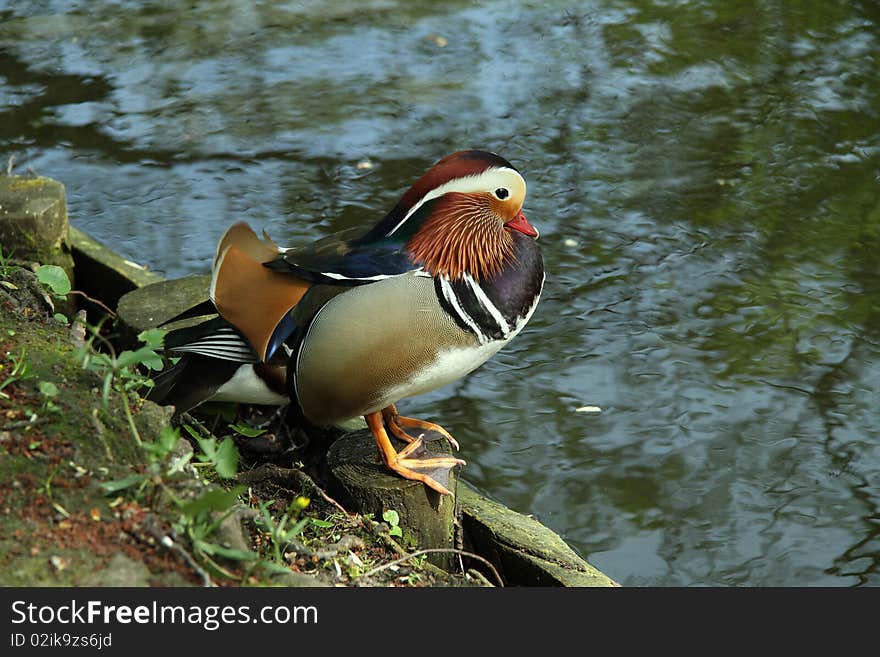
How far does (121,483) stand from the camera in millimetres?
1975

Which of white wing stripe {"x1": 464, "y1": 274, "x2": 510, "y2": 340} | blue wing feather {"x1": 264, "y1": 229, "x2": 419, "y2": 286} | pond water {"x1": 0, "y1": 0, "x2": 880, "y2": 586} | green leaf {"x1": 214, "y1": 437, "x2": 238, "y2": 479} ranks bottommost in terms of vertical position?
pond water {"x1": 0, "y1": 0, "x2": 880, "y2": 586}

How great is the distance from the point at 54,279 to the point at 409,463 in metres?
1.15

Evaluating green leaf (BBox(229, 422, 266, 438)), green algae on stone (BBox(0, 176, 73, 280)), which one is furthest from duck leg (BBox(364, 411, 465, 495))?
green algae on stone (BBox(0, 176, 73, 280))

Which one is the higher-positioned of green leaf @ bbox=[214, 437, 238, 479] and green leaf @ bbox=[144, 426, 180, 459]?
green leaf @ bbox=[144, 426, 180, 459]

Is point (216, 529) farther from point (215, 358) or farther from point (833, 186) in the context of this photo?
point (833, 186)

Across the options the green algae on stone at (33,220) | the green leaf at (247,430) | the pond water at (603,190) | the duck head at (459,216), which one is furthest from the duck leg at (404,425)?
the green algae on stone at (33,220)

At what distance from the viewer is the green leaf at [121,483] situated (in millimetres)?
1966

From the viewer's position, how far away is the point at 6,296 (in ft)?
9.70

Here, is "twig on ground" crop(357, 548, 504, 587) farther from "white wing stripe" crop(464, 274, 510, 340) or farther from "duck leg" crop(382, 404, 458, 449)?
"white wing stripe" crop(464, 274, 510, 340)

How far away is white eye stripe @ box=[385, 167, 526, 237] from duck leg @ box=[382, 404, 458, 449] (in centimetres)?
56

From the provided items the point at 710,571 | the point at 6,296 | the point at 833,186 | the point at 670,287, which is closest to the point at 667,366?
the point at 670,287

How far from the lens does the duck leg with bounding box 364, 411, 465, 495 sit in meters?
2.79

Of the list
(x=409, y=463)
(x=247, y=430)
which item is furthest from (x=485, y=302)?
(x=247, y=430)

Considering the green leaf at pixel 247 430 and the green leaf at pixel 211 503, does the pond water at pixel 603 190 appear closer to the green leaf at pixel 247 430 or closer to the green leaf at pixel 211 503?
the green leaf at pixel 247 430
